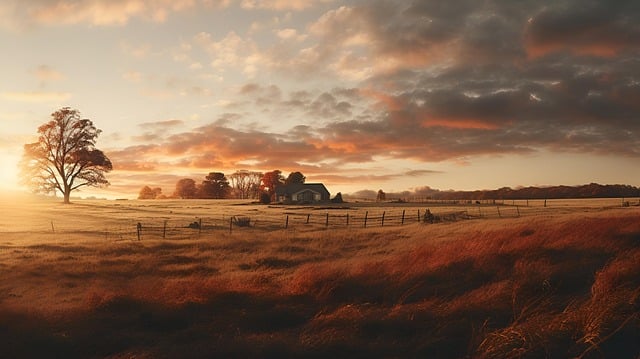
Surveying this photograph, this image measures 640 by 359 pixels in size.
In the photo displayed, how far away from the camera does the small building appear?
104812mm

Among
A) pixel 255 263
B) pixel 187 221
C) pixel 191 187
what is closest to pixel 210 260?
pixel 255 263

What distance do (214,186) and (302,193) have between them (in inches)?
1777

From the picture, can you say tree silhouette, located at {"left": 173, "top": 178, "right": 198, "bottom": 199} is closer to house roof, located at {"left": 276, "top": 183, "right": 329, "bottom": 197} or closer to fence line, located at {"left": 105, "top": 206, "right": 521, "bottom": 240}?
house roof, located at {"left": 276, "top": 183, "right": 329, "bottom": 197}

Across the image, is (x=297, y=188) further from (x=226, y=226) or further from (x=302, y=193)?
(x=226, y=226)

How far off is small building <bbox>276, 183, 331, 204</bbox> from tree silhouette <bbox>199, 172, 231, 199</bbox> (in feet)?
128

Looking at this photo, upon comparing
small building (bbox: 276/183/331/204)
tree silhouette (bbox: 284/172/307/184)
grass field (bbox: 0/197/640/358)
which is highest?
tree silhouette (bbox: 284/172/307/184)

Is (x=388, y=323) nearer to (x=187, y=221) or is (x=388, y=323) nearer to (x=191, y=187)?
(x=187, y=221)

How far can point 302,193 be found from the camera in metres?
105

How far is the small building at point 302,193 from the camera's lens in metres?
105

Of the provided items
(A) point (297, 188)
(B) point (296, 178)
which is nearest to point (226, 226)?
(A) point (297, 188)

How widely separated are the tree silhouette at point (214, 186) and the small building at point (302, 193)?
128ft

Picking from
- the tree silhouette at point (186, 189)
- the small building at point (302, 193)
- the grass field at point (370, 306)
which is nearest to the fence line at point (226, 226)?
the grass field at point (370, 306)

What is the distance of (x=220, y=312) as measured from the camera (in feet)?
42.0

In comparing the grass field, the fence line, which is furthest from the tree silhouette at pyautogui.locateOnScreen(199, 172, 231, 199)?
the grass field
